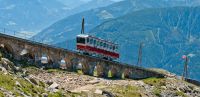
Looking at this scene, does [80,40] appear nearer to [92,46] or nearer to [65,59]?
[92,46]

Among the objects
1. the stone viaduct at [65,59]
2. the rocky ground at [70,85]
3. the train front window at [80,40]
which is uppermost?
the train front window at [80,40]

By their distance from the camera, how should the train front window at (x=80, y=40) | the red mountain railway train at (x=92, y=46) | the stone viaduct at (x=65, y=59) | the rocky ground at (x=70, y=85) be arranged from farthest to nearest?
the train front window at (x=80, y=40) < the red mountain railway train at (x=92, y=46) < the stone viaduct at (x=65, y=59) < the rocky ground at (x=70, y=85)

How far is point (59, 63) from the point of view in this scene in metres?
90.9

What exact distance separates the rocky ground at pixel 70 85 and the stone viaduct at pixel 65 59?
389 cm

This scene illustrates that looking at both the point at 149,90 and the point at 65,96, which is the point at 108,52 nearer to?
the point at 149,90

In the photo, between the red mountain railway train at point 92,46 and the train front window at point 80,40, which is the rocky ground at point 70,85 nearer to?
the red mountain railway train at point 92,46

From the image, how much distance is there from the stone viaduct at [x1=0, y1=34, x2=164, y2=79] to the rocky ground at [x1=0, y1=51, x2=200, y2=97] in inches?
153

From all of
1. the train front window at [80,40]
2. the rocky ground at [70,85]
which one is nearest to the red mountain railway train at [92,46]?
the train front window at [80,40]

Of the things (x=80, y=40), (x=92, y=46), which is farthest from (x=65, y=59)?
(x=92, y=46)

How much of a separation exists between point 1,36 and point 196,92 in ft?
164

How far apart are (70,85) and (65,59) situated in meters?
14.3

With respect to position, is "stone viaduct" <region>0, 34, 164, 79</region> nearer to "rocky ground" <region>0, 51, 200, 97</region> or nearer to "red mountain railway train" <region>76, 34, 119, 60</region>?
"red mountain railway train" <region>76, 34, 119, 60</region>

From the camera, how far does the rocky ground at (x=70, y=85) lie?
161ft

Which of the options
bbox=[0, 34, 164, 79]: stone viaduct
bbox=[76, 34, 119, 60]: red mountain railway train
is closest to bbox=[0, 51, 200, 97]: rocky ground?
bbox=[0, 34, 164, 79]: stone viaduct
